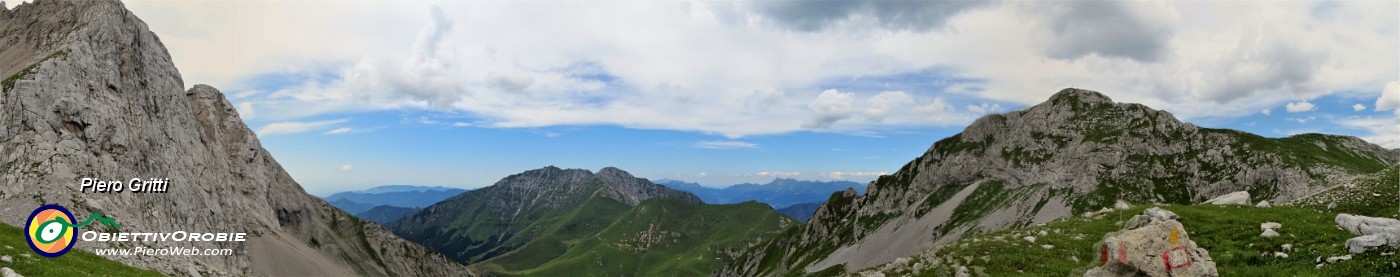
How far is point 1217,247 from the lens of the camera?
25.7 m

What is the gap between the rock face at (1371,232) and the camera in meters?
19.5

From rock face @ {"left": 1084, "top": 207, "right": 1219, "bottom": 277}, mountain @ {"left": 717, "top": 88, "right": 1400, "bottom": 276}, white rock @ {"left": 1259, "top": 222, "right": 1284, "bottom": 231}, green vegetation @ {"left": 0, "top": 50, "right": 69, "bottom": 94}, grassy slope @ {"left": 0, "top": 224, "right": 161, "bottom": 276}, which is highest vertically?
green vegetation @ {"left": 0, "top": 50, "right": 69, "bottom": 94}

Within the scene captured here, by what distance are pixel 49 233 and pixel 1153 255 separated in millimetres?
64185

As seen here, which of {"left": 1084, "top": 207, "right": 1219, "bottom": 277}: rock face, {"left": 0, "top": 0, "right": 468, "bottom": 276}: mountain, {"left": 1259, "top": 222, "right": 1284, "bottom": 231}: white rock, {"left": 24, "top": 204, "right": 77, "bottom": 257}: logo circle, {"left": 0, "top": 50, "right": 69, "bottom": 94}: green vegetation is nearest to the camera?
{"left": 1084, "top": 207, "right": 1219, "bottom": 277}: rock face

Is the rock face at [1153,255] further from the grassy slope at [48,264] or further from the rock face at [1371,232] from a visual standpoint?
the grassy slope at [48,264]

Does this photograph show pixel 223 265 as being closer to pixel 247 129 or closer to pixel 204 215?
pixel 204 215

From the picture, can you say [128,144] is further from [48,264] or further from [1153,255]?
[1153,255]

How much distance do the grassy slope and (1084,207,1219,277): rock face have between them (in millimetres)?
49662

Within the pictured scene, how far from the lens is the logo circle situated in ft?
126

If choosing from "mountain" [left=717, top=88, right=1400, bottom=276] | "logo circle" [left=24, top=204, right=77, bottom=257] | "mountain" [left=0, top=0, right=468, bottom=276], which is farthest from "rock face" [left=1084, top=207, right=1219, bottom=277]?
"mountain" [left=717, top=88, right=1400, bottom=276]

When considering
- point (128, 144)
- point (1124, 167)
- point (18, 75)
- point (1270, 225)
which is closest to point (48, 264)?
point (1270, 225)

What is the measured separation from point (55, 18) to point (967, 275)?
182 m

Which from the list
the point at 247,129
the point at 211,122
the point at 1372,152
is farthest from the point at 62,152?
the point at 1372,152

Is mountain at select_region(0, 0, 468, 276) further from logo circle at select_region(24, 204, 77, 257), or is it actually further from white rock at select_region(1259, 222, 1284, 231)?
white rock at select_region(1259, 222, 1284, 231)
